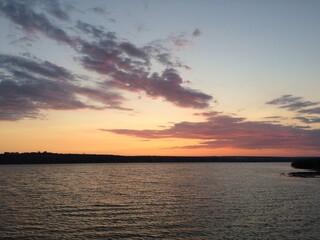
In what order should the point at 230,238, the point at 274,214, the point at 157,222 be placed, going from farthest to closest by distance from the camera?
the point at 274,214 < the point at 157,222 < the point at 230,238

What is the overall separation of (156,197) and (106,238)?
3026cm

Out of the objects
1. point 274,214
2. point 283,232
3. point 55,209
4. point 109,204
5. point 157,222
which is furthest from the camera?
point 109,204

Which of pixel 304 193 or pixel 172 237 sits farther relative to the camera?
pixel 304 193

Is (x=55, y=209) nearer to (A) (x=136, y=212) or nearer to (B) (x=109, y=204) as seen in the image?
(B) (x=109, y=204)

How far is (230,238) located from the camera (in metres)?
30.9

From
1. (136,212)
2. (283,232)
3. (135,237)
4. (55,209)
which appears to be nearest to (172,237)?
(135,237)

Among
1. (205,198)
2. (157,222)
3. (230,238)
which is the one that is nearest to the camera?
(230,238)

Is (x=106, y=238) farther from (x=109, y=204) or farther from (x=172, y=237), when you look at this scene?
(x=109, y=204)

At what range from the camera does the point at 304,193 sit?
64438 mm

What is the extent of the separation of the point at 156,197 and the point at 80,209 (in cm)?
1699

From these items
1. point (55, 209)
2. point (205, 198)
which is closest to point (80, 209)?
point (55, 209)

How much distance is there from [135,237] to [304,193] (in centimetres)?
4454

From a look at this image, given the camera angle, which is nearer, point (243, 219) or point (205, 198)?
point (243, 219)

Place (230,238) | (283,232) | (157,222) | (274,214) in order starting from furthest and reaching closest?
(274,214)
(157,222)
(283,232)
(230,238)
